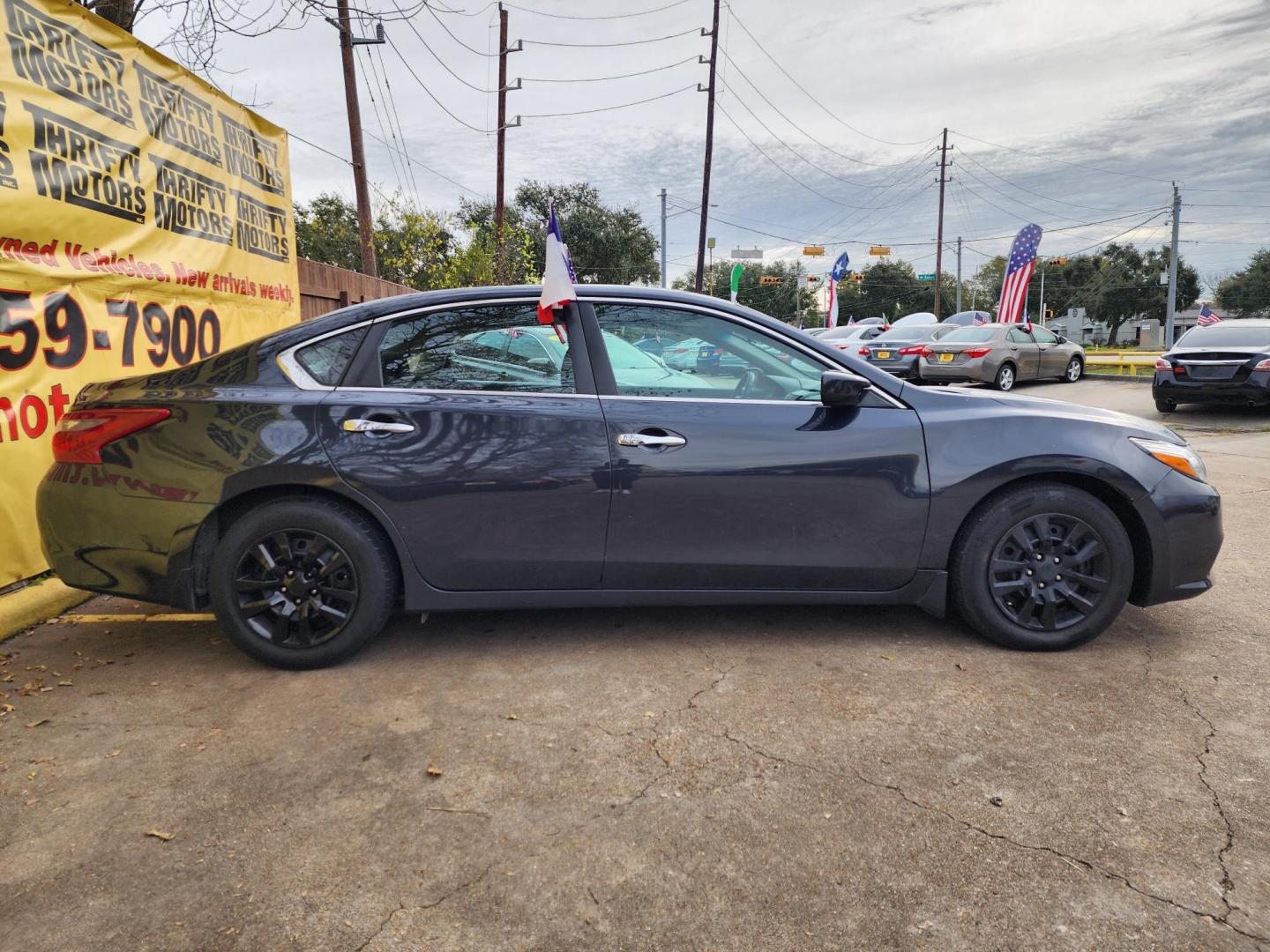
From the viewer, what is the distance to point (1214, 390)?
11570 millimetres

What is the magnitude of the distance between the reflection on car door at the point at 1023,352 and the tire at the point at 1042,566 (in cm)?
1454

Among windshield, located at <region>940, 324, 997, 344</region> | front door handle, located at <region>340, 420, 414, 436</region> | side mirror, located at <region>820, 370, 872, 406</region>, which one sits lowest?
front door handle, located at <region>340, 420, 414, 436</region>

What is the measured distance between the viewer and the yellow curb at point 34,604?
12.1 ft

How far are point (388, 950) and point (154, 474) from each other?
2.18m

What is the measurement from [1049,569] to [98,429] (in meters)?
3.91

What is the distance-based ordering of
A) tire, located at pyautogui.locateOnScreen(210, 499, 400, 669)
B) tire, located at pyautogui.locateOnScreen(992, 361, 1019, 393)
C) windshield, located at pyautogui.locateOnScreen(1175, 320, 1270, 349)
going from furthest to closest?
1. tire, located at pyautogui.locateOnScreen(992, 361, 1019, 393)
2. windshield, located at pyautogui.locateOnScreen(1175, 320, 1270, 349)
3. tire, located at pyautogui.locateOnScreen(210, 499, 400, 669)

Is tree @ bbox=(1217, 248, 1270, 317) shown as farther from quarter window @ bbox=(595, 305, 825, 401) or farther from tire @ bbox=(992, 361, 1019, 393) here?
quarter window @ bbox=(595, 305, 825, 401)

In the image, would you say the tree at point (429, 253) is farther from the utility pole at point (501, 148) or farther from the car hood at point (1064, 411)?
the car hood at point (1064, 411)

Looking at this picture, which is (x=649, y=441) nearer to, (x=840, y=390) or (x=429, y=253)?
(x=840, y=390)

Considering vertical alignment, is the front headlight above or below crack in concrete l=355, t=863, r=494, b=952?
above

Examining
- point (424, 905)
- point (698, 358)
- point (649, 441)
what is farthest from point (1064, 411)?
point (424, 905)

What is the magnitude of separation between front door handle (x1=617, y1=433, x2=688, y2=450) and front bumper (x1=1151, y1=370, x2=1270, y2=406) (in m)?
A: 11.8

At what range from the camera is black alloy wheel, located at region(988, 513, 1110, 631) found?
10.7 ft

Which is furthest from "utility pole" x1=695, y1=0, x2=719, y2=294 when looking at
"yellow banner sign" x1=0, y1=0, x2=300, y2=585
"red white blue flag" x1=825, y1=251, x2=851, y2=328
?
"yellow banner sign" x1=0, y1=0, x2=300, y2=585
